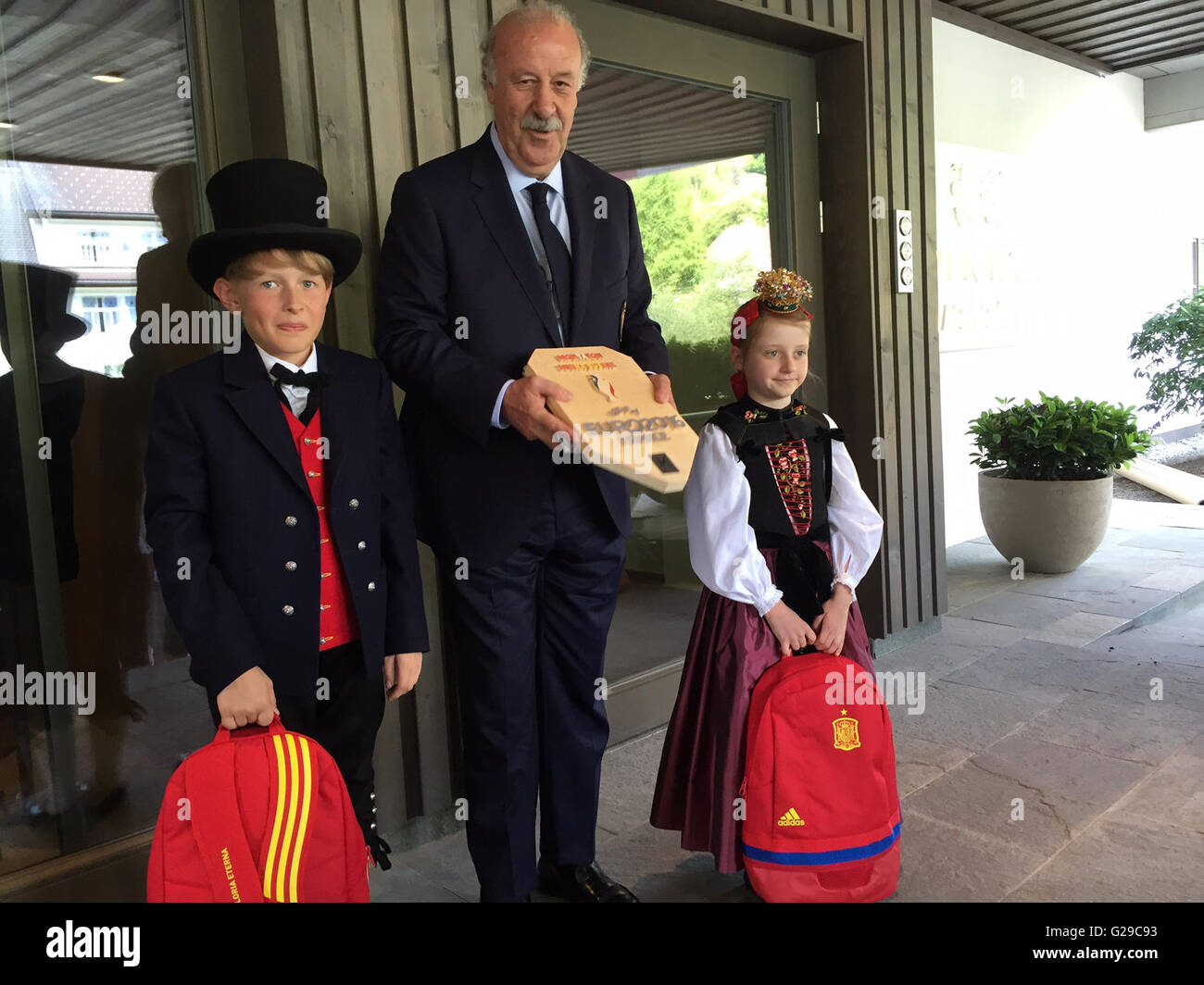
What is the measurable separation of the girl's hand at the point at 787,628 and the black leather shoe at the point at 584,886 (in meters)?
0.65

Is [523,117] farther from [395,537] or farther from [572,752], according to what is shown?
Result: [572,752]

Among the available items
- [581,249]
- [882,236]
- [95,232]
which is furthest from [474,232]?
[882,236]

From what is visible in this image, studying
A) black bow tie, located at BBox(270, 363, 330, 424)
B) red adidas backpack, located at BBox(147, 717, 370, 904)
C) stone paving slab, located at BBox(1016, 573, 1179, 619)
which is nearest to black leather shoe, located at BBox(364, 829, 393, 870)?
red adidas backpack, located at BBox(147, 717, 370, 904)

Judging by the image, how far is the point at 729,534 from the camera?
2.22 m

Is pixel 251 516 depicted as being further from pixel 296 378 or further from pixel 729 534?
pixel 729 534

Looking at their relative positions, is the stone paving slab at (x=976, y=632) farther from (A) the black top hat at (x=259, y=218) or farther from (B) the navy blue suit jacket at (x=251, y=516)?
(A) the black top hat at (x=259, y=218)

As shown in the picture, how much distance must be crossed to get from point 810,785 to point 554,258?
122 cm

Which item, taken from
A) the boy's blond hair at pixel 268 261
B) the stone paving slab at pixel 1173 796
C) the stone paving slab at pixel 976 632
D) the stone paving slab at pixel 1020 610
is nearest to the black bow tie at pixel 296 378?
the boy's blond hair at pixel 268 261

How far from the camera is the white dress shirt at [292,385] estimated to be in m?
1.84

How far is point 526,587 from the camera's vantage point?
7.09 ft

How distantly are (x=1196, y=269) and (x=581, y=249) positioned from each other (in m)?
10.2

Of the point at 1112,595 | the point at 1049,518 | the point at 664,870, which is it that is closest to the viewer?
the point at 664,870

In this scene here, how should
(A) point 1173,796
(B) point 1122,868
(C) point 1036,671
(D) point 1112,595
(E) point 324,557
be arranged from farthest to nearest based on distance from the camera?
(D) point 1112,595 → (C) point 1036,671 → (A) point 1173,796 → (B) point 1122,868 → (E) point 324,557

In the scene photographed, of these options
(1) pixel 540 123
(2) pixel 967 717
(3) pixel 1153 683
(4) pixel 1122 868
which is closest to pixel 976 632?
(3) pixel 1153 683
